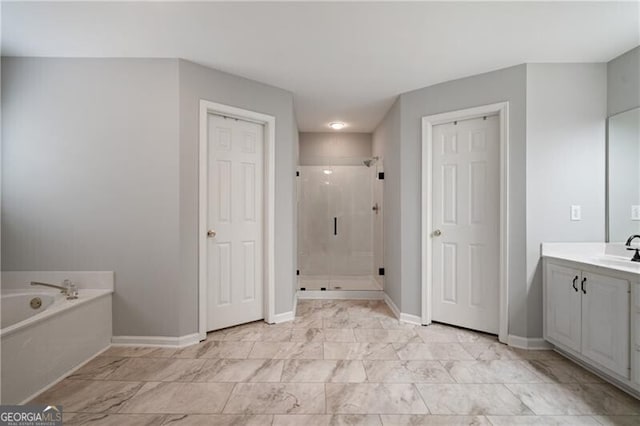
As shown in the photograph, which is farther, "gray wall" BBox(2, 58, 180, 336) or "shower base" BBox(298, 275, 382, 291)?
"shower base" BBox(298, 275, 382, 291)

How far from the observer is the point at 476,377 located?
7.34ft

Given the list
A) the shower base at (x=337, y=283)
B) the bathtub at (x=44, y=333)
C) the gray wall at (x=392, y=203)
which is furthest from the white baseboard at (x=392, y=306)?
the bathtub at (x=44, y=333)

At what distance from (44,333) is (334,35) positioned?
2901mm

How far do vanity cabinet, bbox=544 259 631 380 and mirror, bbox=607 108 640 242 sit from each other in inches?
24.8

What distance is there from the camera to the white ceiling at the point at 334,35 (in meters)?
2.08

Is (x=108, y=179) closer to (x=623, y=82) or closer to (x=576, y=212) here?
(x=576, y=212)

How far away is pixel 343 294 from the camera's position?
4445 millimetres

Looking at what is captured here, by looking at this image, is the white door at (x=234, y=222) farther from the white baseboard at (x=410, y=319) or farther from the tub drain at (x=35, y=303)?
the white baseboard at (x=410, y=319)

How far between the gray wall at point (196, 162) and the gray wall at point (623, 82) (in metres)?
2.93

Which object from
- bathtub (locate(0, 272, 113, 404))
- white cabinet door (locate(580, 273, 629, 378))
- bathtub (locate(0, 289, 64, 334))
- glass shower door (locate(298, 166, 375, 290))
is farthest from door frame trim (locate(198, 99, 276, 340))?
white cabinet door (locate(580, 273, 629, 378))

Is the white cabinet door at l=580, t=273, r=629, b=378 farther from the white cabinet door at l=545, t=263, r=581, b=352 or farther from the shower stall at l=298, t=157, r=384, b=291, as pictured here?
the shower stall at l=298, t=157, r=384, b=291

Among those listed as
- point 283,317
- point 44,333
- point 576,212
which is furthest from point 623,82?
point 44,333

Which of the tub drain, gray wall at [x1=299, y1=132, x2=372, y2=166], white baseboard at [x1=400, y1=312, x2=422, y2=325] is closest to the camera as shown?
the tub drain

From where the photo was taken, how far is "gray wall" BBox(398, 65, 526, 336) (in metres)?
2.78
